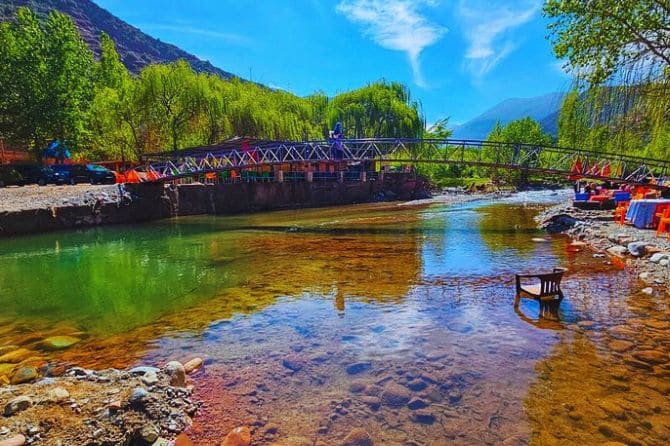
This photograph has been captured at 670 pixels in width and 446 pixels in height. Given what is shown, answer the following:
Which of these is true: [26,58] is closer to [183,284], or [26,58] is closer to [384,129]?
[183,284]

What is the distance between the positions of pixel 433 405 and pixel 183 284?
9.52 meters

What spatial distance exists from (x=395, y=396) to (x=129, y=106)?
4242cm

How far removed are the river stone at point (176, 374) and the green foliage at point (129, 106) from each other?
117 feet

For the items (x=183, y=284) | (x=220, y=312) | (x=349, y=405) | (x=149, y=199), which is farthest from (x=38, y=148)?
(x=349, y=405)

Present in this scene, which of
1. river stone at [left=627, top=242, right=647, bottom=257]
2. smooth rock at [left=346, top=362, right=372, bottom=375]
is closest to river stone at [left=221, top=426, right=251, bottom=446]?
smooth rock at [left=346, top=362, right=372, bottom=375]

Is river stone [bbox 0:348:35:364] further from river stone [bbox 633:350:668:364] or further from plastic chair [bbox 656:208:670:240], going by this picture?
plastic chair [bbox 656:208:670:240]

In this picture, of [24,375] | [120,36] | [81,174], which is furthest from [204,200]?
[120,36]

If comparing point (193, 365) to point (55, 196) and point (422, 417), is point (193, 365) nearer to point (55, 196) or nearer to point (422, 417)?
point (422, 417)

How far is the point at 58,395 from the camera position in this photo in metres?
5.05

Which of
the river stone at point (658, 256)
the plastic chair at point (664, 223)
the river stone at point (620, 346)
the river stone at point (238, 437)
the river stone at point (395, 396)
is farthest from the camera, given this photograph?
the plastic chair at point (664, 223)

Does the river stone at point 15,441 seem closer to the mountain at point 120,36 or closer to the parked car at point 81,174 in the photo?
the parked car at point 81,174

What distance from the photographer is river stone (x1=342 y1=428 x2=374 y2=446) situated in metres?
4.61

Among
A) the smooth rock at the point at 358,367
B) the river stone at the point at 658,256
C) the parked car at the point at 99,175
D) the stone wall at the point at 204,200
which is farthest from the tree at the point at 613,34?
the parked car at the point at 99,175

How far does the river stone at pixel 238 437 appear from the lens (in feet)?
15.0
